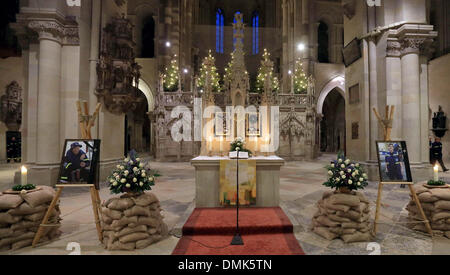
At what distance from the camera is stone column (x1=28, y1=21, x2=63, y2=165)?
680cm

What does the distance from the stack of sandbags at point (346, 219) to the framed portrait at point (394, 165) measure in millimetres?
737

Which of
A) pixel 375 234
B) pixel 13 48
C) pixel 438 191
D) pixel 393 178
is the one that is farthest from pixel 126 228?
pixel 13 48

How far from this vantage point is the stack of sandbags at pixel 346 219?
142 inches

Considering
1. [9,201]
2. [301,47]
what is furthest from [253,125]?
[301,47]

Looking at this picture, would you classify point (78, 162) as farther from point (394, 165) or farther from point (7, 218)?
point (394, 165)

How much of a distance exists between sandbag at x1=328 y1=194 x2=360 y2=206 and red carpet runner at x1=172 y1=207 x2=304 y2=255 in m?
0.91

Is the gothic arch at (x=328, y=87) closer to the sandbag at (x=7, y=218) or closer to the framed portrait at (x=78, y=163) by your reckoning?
the framed portrait at (x=78, y=163)

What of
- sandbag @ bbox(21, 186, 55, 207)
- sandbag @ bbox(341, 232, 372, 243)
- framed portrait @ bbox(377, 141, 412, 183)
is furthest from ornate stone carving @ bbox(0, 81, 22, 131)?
framed portrait @ bbox(377, 141, 412, 183)

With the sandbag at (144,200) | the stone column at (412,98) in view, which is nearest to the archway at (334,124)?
the stone column at (412,98)

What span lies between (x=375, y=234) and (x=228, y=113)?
4603mm

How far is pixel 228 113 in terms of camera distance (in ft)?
22.2

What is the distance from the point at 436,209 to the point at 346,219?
172 cm

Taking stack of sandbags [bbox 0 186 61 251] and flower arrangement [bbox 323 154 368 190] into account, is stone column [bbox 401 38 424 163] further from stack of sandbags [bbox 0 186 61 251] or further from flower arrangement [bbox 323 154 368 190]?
stack of sandbags [bbox 0 186 61 251]

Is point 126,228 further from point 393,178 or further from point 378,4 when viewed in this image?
point 378,4
